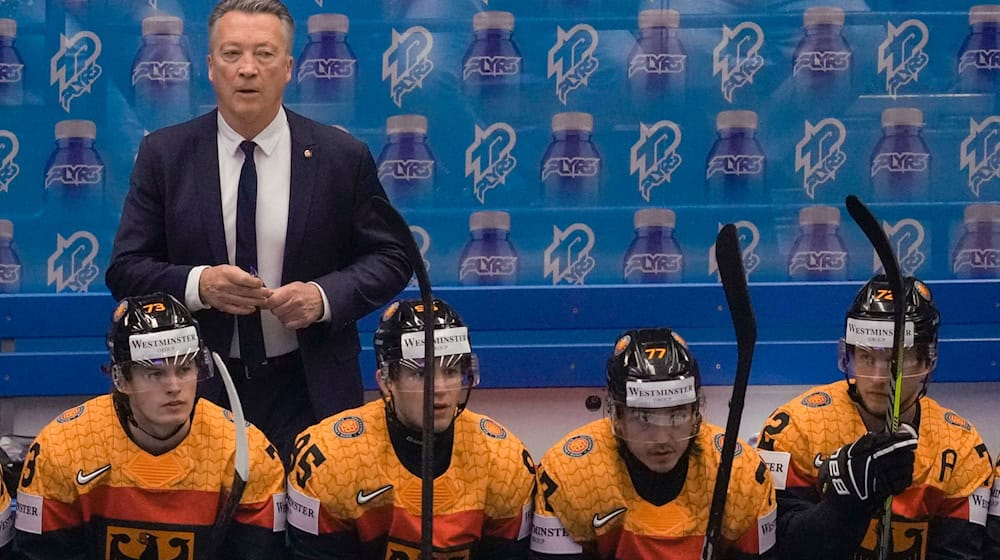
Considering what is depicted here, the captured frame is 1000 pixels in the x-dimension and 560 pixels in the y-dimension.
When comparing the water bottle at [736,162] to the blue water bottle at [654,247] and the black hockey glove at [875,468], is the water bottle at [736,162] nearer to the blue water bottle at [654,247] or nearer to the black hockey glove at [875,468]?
the blue water bottle at [654,247]

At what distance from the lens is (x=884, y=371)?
9.24 ft

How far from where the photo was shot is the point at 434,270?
4008mm

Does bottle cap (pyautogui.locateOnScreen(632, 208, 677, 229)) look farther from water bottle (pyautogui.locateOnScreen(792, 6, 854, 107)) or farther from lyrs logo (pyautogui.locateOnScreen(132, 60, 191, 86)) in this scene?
lyrs logo (pyautogui.locateOnScreen(132, 60, 191, 86))

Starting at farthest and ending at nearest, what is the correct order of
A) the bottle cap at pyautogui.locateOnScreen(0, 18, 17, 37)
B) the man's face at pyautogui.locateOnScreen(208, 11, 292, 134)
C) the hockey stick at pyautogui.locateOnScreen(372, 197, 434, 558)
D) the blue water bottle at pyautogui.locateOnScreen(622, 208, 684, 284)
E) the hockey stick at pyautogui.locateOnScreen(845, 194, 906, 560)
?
the blue water bottle at pyautogui.locateOnScreen(622, 208, 684, 284) → the bottle cap at pyautogui.locateOnScreen(0, 18, 17, 37) → the man's face at pyautogui.locateOnScreen(208, 11, 292, 134) → the hockey stick at pyautogui.locateOnScreen(845, 194, 906, 560) → the hockey stick at pyautogui.locateOnScreen(372, 197, 434, 558)

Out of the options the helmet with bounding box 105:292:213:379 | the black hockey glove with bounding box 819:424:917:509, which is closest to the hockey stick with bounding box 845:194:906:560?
the black hockey glove with bounding box 819:424:917:509

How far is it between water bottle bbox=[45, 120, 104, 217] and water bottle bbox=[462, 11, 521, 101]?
3.44 feet

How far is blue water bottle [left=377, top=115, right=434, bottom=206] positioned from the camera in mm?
3973

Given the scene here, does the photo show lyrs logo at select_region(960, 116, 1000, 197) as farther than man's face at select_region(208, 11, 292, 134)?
Yes

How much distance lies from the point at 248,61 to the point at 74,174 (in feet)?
4.24

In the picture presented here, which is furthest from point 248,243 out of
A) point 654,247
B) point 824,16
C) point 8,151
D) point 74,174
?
point 824,16

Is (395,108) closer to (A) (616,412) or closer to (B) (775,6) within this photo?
(B) (775,6)

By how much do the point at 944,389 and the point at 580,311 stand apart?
41.7 inches

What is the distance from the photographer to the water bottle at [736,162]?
4.00m

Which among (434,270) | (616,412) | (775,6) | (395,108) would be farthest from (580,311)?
(616,412)
